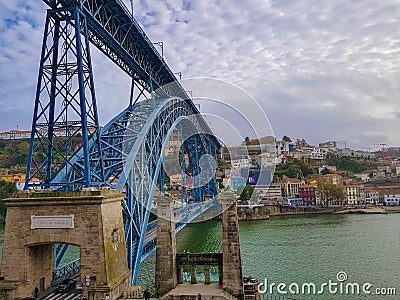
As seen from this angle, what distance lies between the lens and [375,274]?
16.9 meters

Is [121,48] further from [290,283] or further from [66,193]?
[290,283]

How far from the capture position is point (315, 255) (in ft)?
70.5

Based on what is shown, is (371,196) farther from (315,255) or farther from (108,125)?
(108,125)

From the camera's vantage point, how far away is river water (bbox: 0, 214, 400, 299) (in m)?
16.0

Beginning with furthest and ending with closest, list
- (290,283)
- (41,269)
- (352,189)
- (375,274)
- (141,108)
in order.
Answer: (352,189), (141,108), (375,274), (290,283), (41,269)

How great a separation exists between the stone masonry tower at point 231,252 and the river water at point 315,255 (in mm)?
5033

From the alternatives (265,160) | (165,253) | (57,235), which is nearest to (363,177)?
(265,160)

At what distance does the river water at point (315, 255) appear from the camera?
630 inches

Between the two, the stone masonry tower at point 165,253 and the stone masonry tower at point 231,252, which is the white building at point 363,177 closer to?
the stone masonry tower at point 231,252

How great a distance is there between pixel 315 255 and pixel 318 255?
0.61 ft

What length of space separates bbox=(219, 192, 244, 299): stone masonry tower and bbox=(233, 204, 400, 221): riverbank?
123 feet

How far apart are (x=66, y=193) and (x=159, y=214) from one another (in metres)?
2.57

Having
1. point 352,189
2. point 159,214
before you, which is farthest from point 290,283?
point 352,189

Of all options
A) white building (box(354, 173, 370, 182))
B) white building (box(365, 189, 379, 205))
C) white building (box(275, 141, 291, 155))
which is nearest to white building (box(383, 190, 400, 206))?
white building (box(365, 189, 379, 205))
